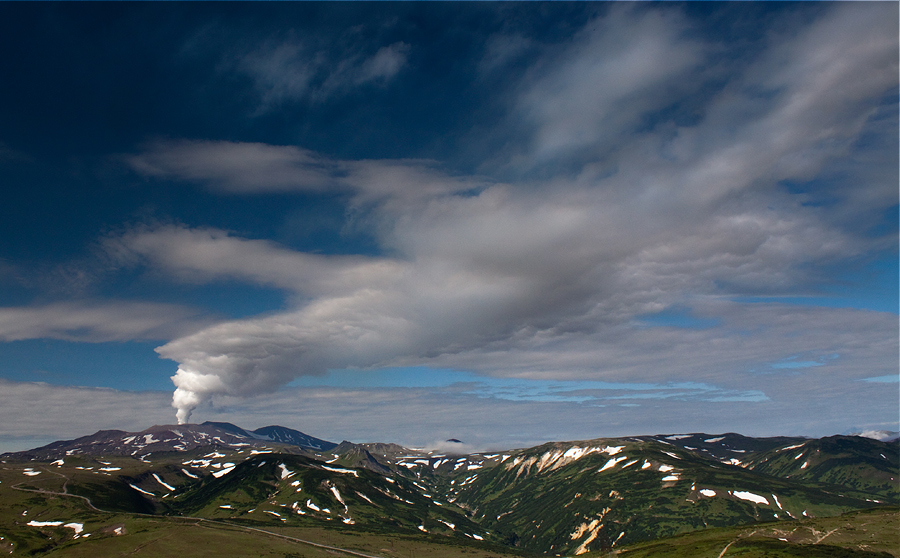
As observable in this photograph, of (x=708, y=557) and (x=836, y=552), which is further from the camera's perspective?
(x=708, y=557)

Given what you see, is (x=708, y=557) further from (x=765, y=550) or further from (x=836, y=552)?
(x=836, y=552)

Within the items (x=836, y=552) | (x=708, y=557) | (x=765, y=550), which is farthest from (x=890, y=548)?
(x=708, y=557)

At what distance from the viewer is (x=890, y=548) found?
18862 centimetres

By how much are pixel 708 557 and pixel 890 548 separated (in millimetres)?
65121

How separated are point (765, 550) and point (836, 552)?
22873 millimetres

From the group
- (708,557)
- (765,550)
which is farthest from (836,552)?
(708,557)

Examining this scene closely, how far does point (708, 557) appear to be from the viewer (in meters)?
200

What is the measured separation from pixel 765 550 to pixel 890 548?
1808 inches

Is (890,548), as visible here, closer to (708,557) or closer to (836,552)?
(836,552)

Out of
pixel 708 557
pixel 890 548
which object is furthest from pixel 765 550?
pixel 890 548

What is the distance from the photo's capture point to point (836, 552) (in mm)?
183250
